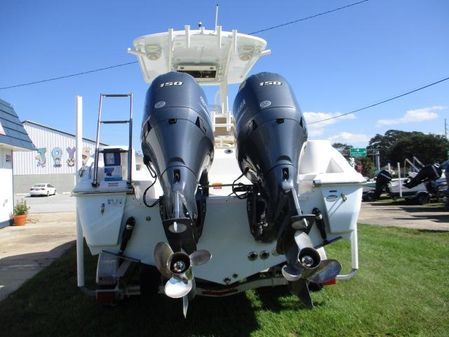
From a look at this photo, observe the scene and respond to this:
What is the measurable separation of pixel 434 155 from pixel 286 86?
223 feet

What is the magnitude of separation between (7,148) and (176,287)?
549 inches

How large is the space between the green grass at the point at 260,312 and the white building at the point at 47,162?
41966 millimetres

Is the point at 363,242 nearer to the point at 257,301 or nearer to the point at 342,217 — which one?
the point at 257,301

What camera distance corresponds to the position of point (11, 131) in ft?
48.1

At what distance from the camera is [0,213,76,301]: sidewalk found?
274 inches

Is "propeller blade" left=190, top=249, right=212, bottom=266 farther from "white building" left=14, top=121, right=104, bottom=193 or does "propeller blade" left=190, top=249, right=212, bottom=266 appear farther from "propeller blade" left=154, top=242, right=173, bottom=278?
"white building" left=14, top=121, right=104, bottom=193

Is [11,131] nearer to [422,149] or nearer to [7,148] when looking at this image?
[7,148]

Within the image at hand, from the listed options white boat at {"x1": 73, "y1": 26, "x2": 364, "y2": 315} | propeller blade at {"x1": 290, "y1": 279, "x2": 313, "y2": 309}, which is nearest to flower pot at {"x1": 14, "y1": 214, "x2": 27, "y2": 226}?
white boat at {"x1": 73, "y1": 26, "x2": 364, "y2": 315}

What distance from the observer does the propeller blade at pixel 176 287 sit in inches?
99.2

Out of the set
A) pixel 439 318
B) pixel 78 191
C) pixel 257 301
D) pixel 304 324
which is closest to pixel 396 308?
pixel 439 318

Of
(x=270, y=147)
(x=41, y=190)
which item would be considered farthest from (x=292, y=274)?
(x=41, y=190)

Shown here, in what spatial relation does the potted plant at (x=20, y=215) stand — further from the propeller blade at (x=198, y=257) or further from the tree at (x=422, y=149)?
the tree at (x=422, y=149)

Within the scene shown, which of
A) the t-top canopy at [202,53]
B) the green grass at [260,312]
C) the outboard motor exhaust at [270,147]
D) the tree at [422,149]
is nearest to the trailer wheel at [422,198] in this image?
the green grass at [260,312]

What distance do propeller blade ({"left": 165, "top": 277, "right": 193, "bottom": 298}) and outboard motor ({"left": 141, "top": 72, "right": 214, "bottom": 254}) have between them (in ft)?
0.93
